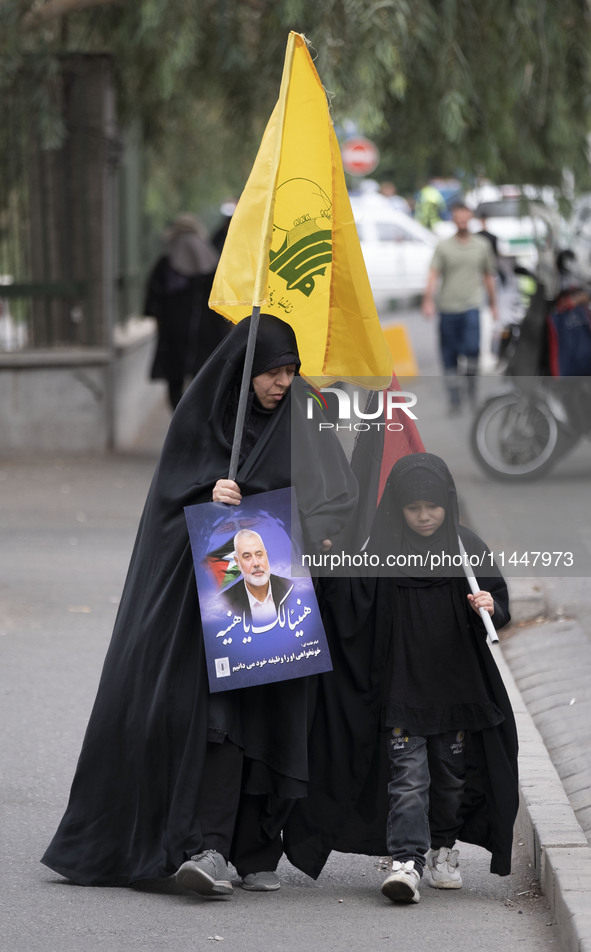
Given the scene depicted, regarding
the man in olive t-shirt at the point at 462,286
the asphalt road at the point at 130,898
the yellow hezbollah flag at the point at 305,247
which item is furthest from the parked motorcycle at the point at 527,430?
the yellow hezbollah flag at the point at 305,247

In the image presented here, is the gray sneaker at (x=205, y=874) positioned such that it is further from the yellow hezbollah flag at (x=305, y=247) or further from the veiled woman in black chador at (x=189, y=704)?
the yellow hezbollah flag at (x=305, y=247)

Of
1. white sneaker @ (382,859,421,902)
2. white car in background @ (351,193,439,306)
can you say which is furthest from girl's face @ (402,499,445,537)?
white car in background @ (351,193,439,306)

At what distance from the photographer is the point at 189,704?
4406mm

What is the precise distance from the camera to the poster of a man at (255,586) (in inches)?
174

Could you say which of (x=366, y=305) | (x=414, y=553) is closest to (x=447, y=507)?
(x=414, y=553)

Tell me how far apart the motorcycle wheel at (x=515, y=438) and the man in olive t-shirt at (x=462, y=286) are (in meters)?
3.55

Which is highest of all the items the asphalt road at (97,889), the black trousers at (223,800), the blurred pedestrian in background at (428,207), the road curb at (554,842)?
the blurred pedestrian in background at (428,207)

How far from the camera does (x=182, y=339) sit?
13.3 m

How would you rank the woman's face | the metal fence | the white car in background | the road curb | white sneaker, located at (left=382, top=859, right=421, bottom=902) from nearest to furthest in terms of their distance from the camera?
the road curb
white sneaker, located at (left=382, top=859, right=421, bottom=902)
the woman's face
the metal fence
the white car in background

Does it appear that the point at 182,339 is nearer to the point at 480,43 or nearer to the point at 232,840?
the point at 480,43

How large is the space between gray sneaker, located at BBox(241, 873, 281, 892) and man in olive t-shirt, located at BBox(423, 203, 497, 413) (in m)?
10.5

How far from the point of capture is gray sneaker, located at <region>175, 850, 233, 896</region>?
14.0 feet

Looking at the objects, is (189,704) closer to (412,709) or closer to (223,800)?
(223,800)

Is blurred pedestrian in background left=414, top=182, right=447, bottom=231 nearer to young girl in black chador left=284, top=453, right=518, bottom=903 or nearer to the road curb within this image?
the road curb
